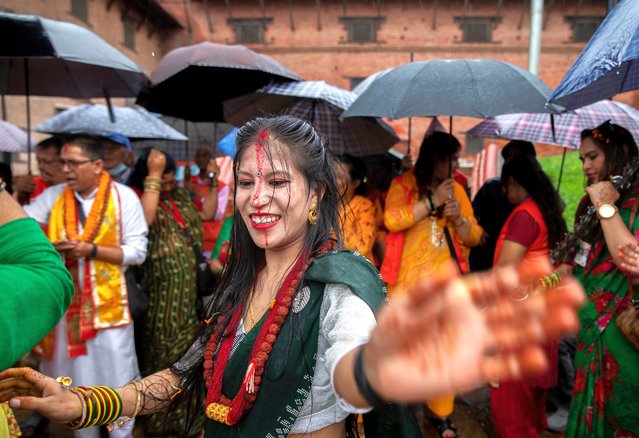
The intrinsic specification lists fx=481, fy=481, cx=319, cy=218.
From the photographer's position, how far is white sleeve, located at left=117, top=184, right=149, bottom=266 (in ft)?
9.74

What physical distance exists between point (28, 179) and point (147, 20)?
14.4 metres

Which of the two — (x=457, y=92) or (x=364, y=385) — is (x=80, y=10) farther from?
(x=364, y=385)

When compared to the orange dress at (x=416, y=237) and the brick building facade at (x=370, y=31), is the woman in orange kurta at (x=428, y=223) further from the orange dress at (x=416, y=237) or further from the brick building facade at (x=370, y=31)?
the brick building facade at (x=370, y=31)

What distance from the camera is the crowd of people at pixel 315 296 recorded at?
687 mm

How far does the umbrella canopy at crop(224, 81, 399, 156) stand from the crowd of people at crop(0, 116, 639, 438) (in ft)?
1.74

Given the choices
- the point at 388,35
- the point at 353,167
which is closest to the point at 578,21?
the point at 388,35

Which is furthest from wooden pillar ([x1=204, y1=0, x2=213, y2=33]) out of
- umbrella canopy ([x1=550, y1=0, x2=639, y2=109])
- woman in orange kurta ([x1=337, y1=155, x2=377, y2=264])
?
umbrella canopy ([x1=550, y1=0, x2=639, y2=109])

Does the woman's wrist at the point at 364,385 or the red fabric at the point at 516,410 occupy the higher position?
the woman's wrist at the point at 364,385

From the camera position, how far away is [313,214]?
1.46m

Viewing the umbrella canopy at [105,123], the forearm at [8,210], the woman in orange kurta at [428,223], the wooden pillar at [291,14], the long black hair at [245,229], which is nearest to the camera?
the forearm at [8,210]

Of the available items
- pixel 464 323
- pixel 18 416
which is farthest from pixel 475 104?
pixel 18 416

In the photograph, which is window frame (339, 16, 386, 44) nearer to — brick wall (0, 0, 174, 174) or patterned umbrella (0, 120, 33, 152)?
brick wall (0, 0, 174, 174)

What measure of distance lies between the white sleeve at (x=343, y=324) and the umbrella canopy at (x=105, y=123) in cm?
361

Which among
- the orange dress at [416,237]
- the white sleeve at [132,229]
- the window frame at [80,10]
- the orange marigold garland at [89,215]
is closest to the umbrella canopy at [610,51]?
the orange dress at [416,237]
